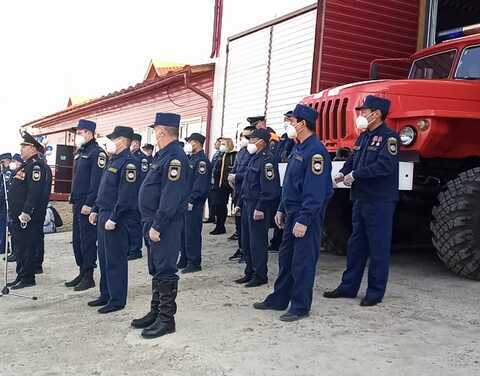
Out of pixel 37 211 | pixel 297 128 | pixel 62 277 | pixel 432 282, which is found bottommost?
pixel 62 277

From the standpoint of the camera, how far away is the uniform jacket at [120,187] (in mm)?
4820

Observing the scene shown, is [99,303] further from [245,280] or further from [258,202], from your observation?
[258,202]

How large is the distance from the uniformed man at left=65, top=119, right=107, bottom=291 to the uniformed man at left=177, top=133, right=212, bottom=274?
1183 millimetres

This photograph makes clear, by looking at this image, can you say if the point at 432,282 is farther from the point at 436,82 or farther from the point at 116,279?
the point at 116,279

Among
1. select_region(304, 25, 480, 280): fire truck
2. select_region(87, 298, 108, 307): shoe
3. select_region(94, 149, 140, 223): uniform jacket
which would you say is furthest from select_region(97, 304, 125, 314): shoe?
select_region(304, 25, 480, 280): fire truck

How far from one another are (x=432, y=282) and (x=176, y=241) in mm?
2911

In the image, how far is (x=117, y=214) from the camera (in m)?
4.80

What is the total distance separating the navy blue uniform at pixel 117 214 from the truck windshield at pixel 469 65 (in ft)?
12.5

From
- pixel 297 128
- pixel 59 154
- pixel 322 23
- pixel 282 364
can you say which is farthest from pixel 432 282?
pixel 59 154

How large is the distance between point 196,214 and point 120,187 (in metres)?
1.89

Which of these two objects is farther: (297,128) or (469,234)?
(469,234)

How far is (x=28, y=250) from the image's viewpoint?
6.43 meters

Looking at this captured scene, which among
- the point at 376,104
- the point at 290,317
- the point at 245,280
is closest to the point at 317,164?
the point at 376,104

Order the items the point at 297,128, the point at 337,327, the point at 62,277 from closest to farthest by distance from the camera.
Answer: the point at 337,327, the point at 297,128, the point at 62,277
